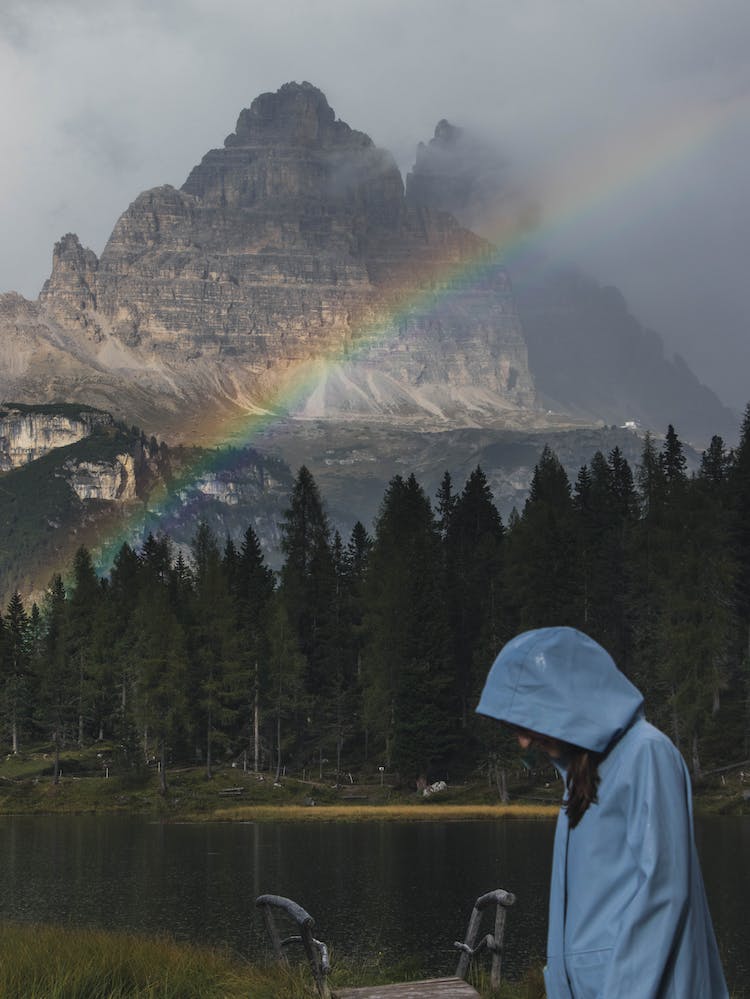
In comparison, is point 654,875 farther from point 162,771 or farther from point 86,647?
point 86,647

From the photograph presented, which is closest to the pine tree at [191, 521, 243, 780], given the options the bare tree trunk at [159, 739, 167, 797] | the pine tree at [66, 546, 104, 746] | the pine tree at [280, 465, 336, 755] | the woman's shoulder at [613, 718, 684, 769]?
the bare tree trunk at [159, 739, 167, 797]

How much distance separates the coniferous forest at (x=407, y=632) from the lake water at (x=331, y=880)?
1349cm

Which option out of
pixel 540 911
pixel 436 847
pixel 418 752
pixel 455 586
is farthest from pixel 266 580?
pixel 540 911

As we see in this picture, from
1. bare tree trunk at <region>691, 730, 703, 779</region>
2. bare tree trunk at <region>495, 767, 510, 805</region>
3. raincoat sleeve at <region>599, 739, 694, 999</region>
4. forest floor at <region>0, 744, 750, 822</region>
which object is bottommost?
forest floor at <region>0, 744, 750, 822</region>

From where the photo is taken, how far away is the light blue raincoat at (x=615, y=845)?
4.92 meters

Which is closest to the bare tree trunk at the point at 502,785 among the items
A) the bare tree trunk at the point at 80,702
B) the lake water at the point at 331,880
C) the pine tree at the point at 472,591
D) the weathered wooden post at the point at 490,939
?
the lake water at the point at 331,880

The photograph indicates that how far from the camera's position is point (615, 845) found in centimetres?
526

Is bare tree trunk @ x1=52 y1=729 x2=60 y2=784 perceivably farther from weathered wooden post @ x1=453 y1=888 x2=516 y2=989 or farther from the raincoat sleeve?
the raincoat sleeve

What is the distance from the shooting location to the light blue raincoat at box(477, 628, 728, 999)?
4.92m

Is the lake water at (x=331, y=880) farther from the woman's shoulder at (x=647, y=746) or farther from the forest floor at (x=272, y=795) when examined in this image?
the woman's shoulder at (x=647, y=746)

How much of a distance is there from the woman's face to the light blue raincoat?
0.06m

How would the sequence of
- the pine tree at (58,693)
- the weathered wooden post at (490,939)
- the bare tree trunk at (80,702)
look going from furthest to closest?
the bare tree trunk at (80,702) → the pine tree at (58,693) → the weathered wooden post at (490,939)

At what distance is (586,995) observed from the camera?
523cm

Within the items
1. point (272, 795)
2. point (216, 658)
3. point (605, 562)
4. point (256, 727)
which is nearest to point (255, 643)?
point (216, 658)
